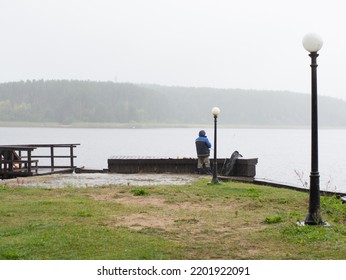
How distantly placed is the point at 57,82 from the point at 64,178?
546ft

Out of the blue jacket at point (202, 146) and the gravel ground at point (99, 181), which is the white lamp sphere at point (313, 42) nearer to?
the gravel ground at point (99, 181)

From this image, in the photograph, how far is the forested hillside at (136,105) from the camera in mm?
173125

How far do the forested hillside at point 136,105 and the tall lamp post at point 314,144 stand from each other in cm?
16495

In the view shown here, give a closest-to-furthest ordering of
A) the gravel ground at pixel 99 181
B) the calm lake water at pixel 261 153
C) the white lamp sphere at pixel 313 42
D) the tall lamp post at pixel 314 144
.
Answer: the tall lamp post at pixel 314 144
the white lamp sphere at pixel 313 42
the gravel ground at pixel 99 181
the calm lake water at pixel 261 153

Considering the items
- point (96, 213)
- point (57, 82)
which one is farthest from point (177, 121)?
point (96, 213)

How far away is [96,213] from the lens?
417 inches

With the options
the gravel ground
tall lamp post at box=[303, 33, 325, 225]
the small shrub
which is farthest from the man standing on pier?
tall lamp post at box=[303, 33, 325, 225]

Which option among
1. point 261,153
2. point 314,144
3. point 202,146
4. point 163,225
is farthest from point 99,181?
point 261,153

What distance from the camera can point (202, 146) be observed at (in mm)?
19844

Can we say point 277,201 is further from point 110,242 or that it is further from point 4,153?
point 4,153

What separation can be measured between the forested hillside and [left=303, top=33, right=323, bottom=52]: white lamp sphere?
165 meters

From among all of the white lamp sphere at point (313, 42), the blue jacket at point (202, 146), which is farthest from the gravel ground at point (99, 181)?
the white lamp sphere at point (313, 42)

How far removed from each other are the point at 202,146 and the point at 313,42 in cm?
1082

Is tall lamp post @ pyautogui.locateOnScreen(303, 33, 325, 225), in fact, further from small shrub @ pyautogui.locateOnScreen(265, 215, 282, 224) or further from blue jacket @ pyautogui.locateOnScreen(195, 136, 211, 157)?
blue jacket @ pyautogui.locateOnScreen(195, 136, 211, 157)
